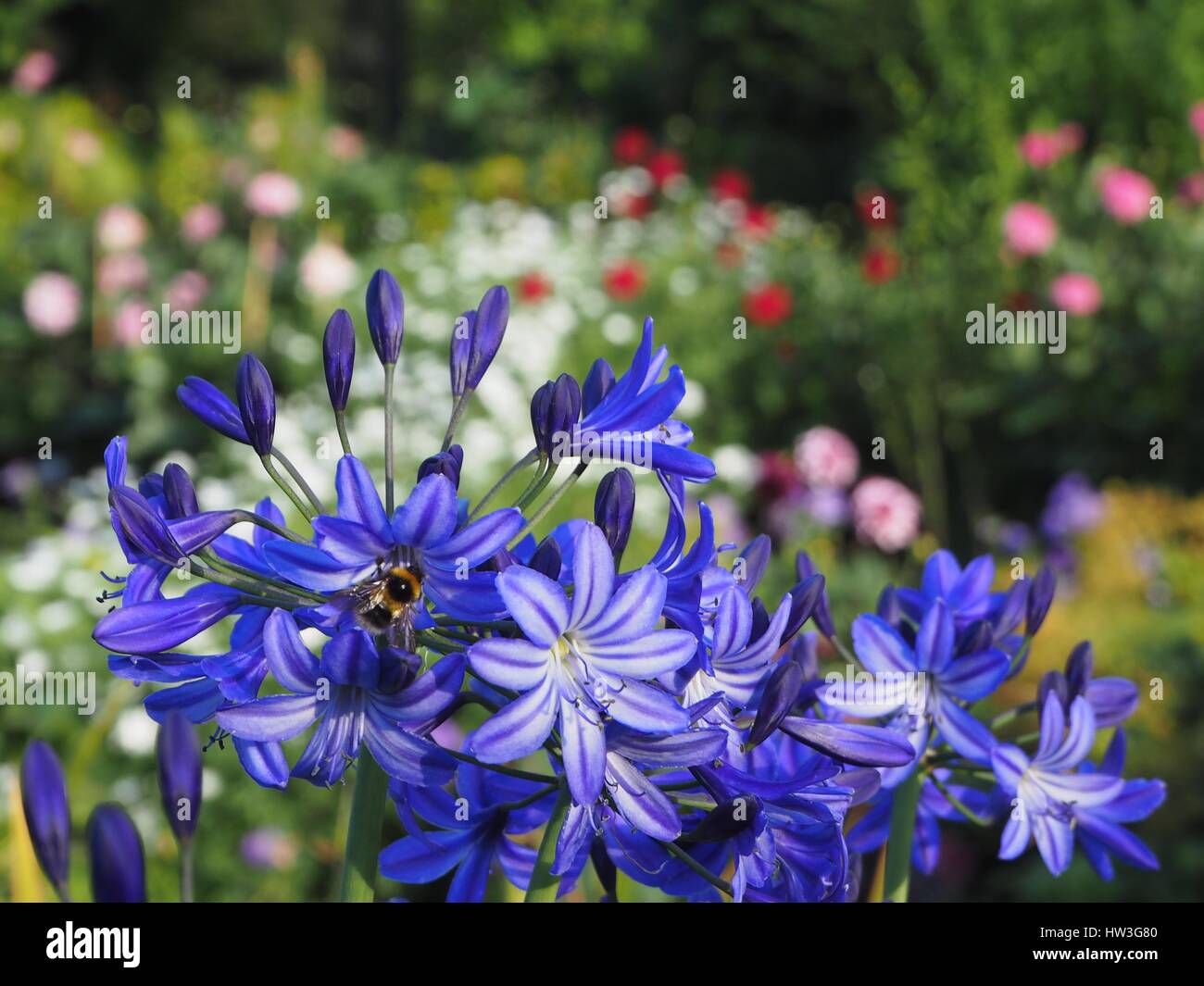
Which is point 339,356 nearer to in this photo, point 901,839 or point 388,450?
point 388,450

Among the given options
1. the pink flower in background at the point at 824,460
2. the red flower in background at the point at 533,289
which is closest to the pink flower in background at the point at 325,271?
the red flower in background at the point at 533,289

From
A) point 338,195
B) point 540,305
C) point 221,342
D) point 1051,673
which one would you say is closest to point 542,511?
point 1051,673

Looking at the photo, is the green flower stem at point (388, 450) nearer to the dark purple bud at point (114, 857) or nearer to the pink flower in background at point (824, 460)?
the dark purple bud at point (114, 857)

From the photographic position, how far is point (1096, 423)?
20.7 feet

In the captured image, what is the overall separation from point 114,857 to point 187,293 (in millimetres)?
6223

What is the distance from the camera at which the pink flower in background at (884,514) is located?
210 inches

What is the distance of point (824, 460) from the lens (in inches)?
219

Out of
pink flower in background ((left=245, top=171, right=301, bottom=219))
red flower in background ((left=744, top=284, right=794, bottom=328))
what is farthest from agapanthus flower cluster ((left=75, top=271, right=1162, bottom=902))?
pink flower in background ((left=245, top=171, right=301, bottom=219))

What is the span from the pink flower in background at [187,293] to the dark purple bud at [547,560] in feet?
19.7

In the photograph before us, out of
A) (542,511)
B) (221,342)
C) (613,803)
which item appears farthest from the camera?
(221,342)

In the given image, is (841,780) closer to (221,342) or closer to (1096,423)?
(1096,423)

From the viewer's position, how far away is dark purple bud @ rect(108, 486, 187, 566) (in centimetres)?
78

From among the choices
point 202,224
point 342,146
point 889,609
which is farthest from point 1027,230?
point 889,609

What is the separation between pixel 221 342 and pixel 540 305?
1.81 metres
